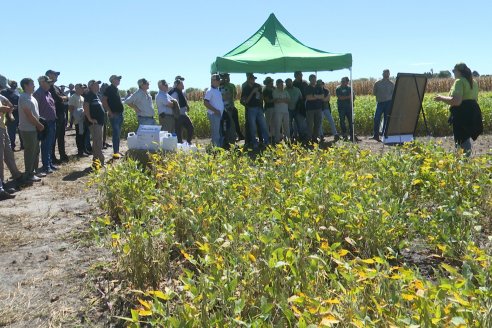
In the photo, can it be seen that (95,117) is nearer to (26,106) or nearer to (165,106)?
(165,106)

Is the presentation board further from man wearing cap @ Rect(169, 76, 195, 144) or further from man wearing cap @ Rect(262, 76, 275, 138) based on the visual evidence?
man wearing cap @ Rect(169, 76, 195, 144)

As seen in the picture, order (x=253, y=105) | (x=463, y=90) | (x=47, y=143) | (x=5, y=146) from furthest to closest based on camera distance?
(x=253, y=105) → (x=47, y=143) → (x=5, y=146) → (x=463, y=90)

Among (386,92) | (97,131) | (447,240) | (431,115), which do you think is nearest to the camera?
(447,240)

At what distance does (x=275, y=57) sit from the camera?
474 inches

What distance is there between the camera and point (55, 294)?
13.0ft

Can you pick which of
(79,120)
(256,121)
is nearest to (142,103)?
(79,120)

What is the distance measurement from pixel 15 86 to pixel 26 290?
920cm

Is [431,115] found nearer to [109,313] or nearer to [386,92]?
[386,92]

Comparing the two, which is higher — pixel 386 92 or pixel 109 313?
pixel 386 92

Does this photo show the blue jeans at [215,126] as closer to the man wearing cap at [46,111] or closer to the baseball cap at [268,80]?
the baseball cap at [268,80]

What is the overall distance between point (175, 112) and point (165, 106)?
9.9 inches

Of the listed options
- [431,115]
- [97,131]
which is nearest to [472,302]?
[97,131]

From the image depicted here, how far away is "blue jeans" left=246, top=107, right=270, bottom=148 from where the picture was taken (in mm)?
12352

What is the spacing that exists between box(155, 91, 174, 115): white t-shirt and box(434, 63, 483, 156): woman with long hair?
552cm
